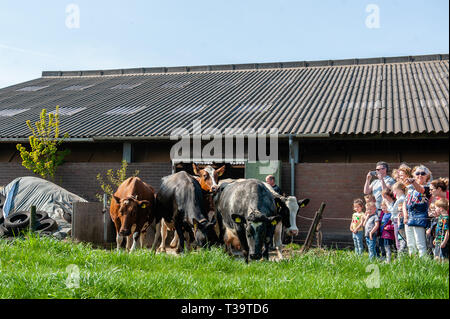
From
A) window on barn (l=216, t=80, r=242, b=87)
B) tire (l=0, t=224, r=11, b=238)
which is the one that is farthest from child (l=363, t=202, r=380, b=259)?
window on barn (l=216, t=80, r=242, b=87)

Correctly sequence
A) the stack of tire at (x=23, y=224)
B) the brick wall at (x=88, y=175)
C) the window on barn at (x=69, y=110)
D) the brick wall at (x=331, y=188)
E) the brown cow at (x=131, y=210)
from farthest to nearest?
the window on barn at (x=69, y=110)
the brick wall at (x=88, y=175)
the brick wall at (x=331, y=188)
the stack of tire at (x=23, y=224)
the brown cow at (x=131, y=210)

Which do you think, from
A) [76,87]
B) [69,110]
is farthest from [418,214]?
[76,87]

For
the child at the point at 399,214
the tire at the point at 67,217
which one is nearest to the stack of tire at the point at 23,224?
the tire at the point at 67,217

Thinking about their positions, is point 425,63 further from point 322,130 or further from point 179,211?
point 179,211

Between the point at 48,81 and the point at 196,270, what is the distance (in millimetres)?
22200

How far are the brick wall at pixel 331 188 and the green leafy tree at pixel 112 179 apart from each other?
187 inches

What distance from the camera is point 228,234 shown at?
28.0 feet

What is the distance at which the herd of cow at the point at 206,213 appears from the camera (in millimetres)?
7625

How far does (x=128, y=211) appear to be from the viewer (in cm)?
893

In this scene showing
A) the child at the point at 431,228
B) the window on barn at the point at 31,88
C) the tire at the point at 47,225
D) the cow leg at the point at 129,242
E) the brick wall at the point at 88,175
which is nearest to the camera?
the child at the point at 431,228

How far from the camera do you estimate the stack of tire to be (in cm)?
1066

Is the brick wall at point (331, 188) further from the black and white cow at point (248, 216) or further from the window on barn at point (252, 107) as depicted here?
the black and white cow at point (248, 216)

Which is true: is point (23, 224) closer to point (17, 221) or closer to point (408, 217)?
point (17, 221)

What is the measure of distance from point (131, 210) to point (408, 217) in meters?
4.94
